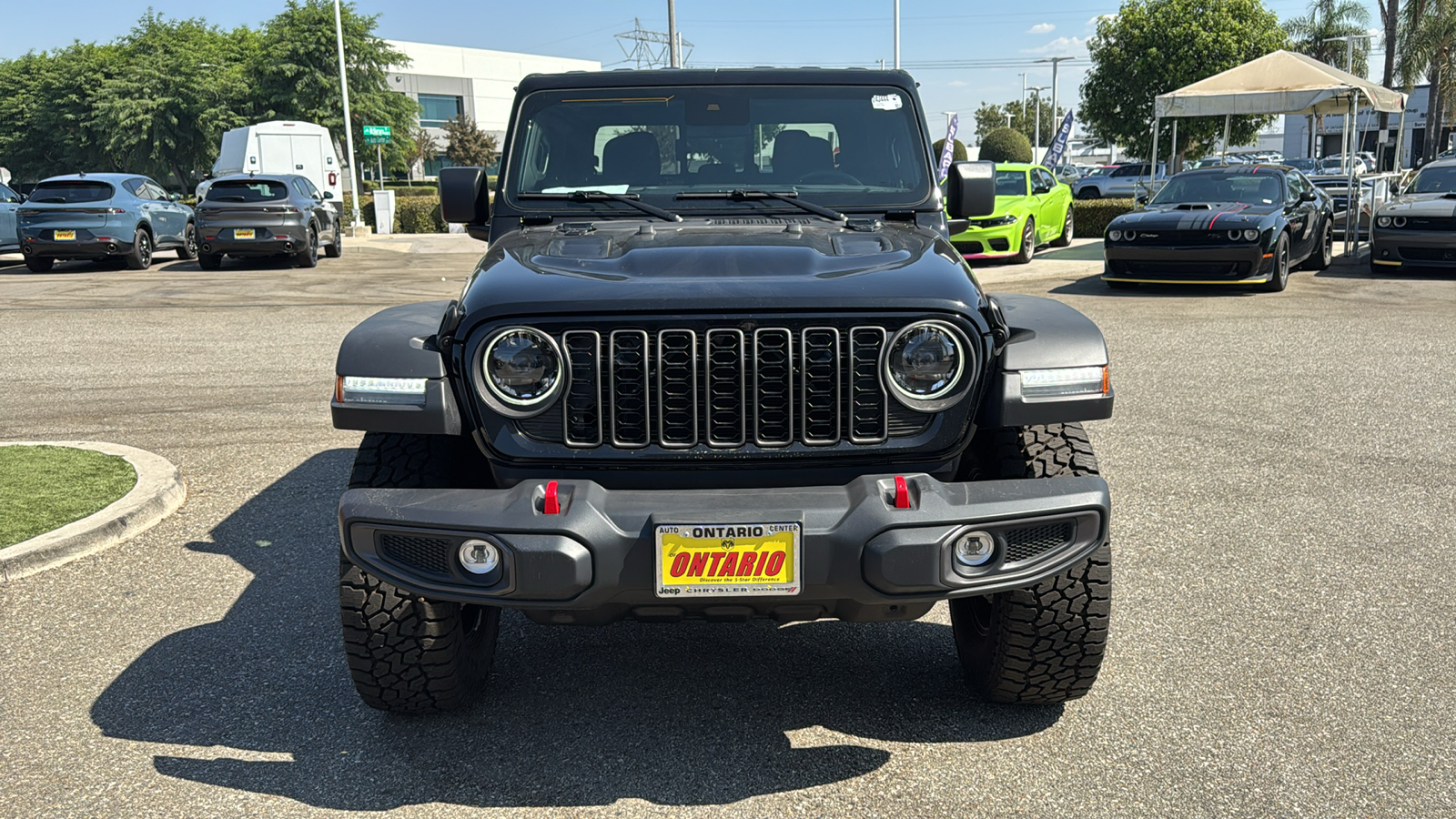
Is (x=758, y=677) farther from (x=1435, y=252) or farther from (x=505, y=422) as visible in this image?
(x=1435, y=252)

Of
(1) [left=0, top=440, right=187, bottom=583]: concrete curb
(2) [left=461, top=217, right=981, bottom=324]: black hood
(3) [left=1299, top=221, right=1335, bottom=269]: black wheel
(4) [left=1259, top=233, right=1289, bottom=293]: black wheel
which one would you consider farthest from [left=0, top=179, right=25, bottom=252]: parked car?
(3) [left=1299, top=221, right=1335, bottom=269]: black wheel

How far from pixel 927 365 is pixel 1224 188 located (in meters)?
13.6

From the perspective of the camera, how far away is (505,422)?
321 cm

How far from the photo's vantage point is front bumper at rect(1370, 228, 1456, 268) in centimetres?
1551

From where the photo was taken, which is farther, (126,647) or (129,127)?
(129,127)

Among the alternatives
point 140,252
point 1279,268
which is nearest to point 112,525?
point 1279,268

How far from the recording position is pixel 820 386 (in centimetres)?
320

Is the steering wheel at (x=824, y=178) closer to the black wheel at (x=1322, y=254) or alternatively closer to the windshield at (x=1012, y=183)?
the black wheel at (x=1322, y=254)

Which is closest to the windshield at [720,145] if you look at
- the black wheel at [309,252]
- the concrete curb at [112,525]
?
the concrete curb at [112,525]

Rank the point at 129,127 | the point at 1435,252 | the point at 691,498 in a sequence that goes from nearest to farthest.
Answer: the point at 691,498, the point at 1435,252, the point at 129,127

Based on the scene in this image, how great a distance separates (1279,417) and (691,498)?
20.1ft

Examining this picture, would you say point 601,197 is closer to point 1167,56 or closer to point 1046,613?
point 1046,613

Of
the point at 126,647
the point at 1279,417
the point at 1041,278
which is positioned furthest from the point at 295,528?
the point at 1041,278

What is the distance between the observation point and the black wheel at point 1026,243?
63.2ft
